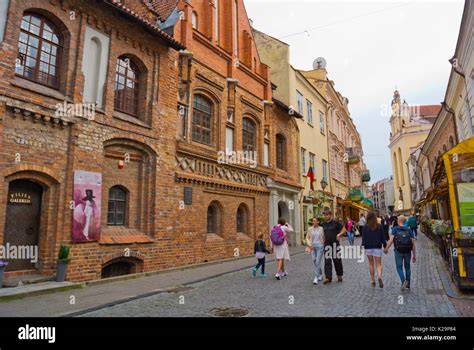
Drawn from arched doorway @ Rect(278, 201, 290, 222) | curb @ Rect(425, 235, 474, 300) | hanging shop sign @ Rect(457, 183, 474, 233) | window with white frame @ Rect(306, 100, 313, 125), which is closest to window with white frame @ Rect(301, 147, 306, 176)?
window with white frame @ Rect(306, 100, 313, 125)

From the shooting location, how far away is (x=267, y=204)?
18891 millimetres

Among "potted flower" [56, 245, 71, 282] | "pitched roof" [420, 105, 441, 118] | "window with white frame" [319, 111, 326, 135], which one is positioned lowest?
"potted flower" [56, 245, 71, 282]

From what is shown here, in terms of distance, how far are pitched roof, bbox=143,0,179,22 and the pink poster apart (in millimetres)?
7878

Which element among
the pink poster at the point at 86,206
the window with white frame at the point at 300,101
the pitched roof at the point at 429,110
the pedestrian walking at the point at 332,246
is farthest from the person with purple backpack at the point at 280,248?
the pitched roof at the point at 429,110

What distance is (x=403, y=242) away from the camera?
8.25m

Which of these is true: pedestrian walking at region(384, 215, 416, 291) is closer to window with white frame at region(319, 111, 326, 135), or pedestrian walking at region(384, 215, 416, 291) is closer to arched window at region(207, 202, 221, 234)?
arched window at region(207, 202, 221, 234)

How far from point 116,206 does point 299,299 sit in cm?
660

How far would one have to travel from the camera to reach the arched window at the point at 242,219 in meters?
17.0

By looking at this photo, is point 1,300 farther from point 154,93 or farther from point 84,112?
point 154,93

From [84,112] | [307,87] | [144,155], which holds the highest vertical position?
[307,87]

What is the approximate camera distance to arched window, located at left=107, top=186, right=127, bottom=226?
35.5 feet

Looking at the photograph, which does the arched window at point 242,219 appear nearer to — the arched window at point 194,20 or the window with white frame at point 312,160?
the arched window at point 194,20
